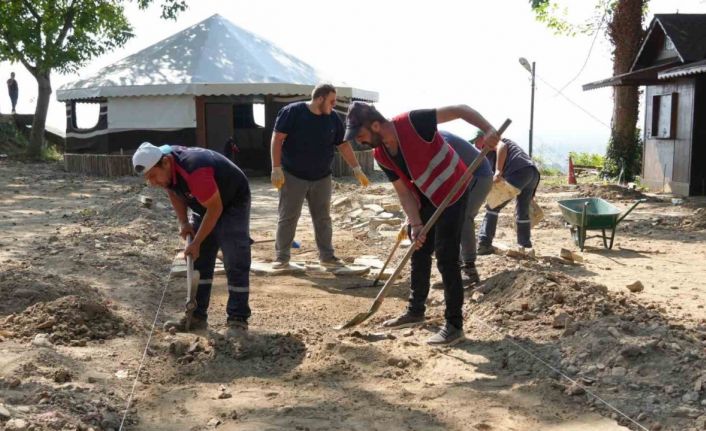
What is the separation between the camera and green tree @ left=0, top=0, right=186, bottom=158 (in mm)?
21344

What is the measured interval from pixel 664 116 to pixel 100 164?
43.0ft

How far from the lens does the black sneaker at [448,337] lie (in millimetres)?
4668

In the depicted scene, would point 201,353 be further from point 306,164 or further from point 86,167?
point 86,167

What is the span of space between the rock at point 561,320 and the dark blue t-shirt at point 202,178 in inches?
82.6

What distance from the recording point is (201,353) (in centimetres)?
440

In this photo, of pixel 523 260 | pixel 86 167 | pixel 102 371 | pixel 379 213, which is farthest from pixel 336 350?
pixel 86 167

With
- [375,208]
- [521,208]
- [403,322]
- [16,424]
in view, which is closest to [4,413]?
[16,424]

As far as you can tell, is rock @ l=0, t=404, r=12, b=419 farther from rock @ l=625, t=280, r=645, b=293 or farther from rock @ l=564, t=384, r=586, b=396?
rock @ l=625, t=280, r=645, b=293

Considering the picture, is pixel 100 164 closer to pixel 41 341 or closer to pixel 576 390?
pixel 41 341

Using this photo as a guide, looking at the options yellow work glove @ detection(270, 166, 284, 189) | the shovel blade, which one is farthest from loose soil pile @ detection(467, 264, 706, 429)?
yellow work glove @ detection(270, 166, 284, 189)

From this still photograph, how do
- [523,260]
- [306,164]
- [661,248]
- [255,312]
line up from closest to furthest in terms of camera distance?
[255,312] < [306,164] < [523,260] < [661,248]

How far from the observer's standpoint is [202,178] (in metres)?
4.38

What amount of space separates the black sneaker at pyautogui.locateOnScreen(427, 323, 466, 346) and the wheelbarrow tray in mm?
3958

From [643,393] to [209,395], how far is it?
2148 millimetres
